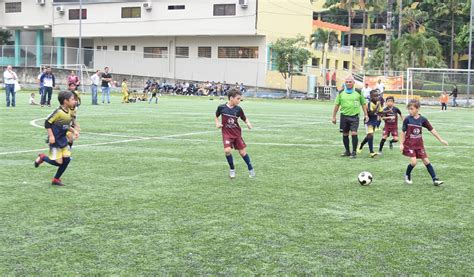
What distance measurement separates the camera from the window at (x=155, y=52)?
59.1 meters

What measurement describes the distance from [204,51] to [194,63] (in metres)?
2.59

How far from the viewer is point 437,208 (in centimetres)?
803

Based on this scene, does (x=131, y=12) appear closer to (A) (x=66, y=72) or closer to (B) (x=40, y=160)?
(A) (x=66, y=72)

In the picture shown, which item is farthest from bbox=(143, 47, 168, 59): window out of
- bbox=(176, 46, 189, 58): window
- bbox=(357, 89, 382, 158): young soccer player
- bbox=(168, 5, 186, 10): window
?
bbox=(357, 89, 382, 158): young soccer player

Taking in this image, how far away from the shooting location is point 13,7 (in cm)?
6594

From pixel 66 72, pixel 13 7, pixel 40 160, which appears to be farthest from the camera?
pixel 13 7

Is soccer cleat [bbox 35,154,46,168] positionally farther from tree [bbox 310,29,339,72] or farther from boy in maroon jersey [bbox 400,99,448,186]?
tree [bbox 310,29,339,72]

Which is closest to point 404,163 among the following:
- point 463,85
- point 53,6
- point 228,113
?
point 228,113

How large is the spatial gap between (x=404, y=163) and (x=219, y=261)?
7728 mm

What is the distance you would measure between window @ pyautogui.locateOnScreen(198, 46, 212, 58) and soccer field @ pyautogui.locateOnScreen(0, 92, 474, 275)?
45.5m

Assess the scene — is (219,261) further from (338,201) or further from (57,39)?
(57,39)

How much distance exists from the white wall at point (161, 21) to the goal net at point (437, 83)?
1662cm

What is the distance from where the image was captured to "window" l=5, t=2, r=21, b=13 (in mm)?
65500

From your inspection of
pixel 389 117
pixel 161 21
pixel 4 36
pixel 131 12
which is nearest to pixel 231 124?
pixel 389 117
